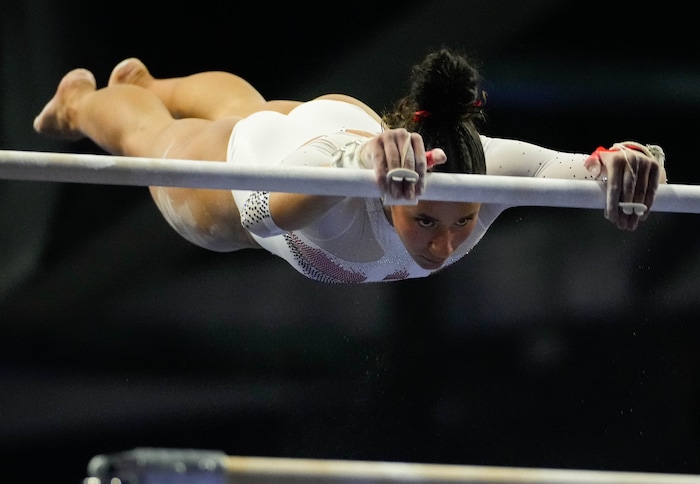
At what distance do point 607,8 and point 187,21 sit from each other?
3.48ft

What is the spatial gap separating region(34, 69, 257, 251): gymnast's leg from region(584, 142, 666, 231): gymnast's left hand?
0.61 meters

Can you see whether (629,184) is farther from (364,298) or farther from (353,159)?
(364,298)

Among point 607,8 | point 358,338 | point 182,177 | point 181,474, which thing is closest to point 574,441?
point 358,338

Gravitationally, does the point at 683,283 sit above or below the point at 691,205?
below

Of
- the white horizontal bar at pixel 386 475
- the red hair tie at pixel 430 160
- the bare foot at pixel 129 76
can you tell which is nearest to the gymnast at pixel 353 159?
the red hair tie at pixel 430 160

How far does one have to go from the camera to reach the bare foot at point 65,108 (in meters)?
1.92

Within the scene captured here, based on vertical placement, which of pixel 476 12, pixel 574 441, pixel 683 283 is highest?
pixel 476 12

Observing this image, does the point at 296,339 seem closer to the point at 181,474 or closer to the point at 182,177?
the point at 182,177

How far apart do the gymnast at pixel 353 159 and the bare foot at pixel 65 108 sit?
2.3 inches

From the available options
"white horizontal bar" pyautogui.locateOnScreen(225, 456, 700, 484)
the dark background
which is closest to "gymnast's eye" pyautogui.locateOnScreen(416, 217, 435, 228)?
"white horizontal bar" pyautogui.locateOnScreen(225, 456, 700, 484)

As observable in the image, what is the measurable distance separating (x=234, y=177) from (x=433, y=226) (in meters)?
0.28

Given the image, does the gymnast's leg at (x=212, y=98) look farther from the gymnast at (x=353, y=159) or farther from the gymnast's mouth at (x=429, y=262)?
the gymnast's mouth at (x=429, y=262)

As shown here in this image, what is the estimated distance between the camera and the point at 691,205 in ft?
3.90

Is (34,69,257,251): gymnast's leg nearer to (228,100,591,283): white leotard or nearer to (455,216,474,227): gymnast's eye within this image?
(228,100,591,283): white leotard
